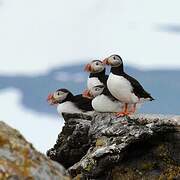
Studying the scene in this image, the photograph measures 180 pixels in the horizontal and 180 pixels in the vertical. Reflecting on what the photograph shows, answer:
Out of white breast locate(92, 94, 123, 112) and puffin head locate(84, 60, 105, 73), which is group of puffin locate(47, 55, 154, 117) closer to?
white breast locate(92, 94, 123, 112)

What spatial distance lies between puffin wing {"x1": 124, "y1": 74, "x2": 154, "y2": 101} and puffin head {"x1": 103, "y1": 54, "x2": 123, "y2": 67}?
0.53 meters

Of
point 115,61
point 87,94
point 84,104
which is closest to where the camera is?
point 115,61

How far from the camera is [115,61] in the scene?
1631 cm

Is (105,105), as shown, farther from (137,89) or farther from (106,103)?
(137,89)

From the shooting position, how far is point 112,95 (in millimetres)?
15875

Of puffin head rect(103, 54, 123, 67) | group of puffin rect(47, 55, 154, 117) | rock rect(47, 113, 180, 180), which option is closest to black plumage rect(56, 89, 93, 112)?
group of puffin rect(47, 55, 154, 117)

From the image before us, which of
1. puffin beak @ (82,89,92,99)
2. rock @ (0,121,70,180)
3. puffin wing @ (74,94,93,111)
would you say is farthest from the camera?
puffin wing @ (74,94,93,111)

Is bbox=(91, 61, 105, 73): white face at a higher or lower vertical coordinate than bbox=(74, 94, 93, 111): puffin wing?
higher

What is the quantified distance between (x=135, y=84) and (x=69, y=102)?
3.68 m

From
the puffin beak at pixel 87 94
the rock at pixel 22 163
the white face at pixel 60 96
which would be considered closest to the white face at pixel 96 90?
the puffin beak at pixel 87 94

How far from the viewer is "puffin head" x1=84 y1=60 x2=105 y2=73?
18.7 metres

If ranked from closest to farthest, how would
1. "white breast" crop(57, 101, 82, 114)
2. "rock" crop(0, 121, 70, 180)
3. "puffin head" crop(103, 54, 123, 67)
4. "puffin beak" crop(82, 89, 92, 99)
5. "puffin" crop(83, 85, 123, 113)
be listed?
"rock" crop(0, 121, 70, 180)
"puffin" crop(83, 85, 123, 113)
"puffin head" crop(103, 54, 123, 67)
"puffin beak" crop(82, 89, 92, 99)
"white breast" crop(57, 101, 82, 114)

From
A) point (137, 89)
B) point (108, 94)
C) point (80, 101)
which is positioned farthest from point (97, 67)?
point (137, 89)

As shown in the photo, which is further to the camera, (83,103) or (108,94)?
(83,103)
